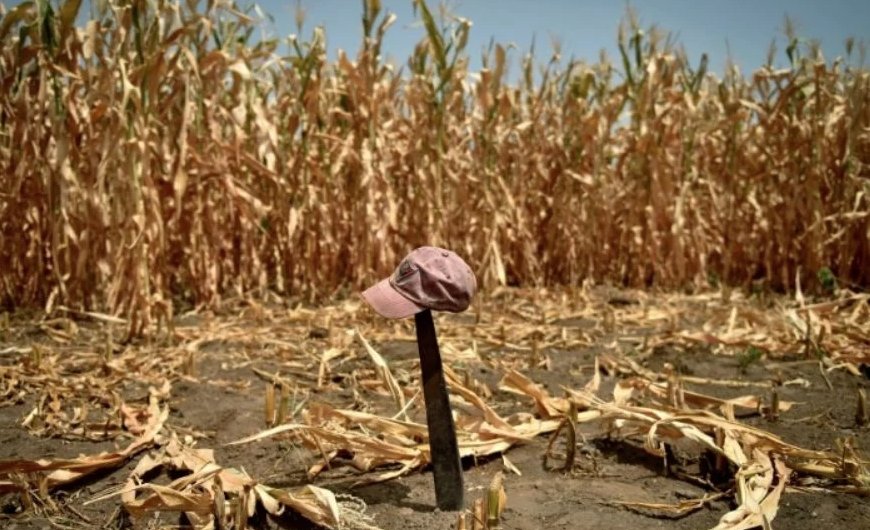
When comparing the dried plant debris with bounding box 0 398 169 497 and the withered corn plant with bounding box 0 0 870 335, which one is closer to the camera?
the dried plant debris with bounding box 0 398 169 497

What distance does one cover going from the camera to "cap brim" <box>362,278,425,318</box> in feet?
5.35

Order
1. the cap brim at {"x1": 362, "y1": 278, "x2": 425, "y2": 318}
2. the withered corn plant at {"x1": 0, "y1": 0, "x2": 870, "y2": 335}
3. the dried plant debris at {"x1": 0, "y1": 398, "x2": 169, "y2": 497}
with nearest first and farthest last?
the cap brim at {"x1": 362, "y1": 278, "x2": 425, "y2": 318}
the dried plant debris at {"x1": 0, "y1": 398, "x2": 169, "y2": 497}
the withered corn plant at {"x1": 0, "y1": 0, "x2": 870, "y2": 335}

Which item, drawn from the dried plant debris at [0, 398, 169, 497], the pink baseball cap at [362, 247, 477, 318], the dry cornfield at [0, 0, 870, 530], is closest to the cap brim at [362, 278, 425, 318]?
the pink baseball cap at [362, 247, 477, 318]

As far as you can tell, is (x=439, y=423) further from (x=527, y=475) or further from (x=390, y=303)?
(x=527, y=475)

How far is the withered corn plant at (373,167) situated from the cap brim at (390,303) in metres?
2.49

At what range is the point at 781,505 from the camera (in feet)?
6.14

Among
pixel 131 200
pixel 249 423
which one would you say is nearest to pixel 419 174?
pixel 131 200

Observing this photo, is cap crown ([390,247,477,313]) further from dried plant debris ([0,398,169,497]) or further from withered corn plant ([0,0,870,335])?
withered corn plant ([0,0,870,335])

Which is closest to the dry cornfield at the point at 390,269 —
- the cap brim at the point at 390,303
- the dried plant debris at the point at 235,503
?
the dried plant debris at the point at 235,503

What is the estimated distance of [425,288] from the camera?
5.49 feet

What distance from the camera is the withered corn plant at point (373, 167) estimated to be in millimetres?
3924

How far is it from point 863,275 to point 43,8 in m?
6.50

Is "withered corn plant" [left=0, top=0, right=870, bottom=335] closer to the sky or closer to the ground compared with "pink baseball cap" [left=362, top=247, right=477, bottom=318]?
closer to the sky

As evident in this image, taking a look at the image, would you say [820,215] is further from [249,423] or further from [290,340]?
[249,423]
